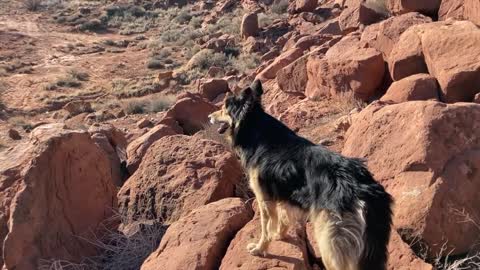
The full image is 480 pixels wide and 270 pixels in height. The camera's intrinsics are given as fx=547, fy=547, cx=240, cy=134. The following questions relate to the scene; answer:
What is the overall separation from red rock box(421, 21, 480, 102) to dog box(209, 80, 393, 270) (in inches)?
166

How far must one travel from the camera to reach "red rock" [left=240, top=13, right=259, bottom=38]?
24.0 metres

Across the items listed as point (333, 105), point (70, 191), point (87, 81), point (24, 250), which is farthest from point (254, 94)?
point (87, 81)

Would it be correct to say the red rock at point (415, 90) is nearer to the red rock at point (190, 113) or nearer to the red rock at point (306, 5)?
the red rock at point (190, 113)

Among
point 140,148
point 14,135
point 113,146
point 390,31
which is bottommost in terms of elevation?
point 14,135

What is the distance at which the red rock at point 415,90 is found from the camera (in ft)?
27.4

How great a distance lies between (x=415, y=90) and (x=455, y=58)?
0.77m

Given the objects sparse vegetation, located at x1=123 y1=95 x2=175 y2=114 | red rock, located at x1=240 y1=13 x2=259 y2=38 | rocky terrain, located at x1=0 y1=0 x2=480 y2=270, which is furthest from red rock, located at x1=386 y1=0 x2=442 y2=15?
red rock, located at x1=240 y1=13 x2=259 y2=38

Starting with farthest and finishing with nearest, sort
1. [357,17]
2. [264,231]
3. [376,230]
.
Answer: [357,17] → [264,231] → [376,230]

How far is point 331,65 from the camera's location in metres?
10.7

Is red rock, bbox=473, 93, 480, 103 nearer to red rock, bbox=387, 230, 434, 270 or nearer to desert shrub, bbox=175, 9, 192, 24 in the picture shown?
red rock, bbox=387, 230, 434, 270

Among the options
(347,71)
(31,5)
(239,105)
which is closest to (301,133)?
(347,71)

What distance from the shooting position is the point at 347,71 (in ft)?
33.4

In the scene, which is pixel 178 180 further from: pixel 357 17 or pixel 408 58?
pixel 357 17

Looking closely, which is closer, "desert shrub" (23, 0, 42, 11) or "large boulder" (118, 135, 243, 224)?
"large boulder" (118, 135, 243, 224)
